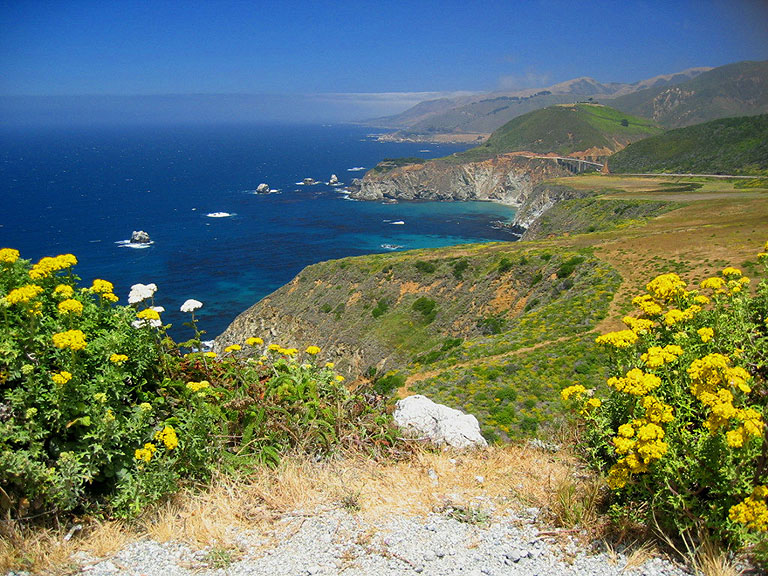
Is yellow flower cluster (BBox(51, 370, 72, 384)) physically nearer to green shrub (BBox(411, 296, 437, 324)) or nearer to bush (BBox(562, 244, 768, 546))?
bush (BBox(562, 244, 768, 546))

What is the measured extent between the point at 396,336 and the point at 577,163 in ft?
555

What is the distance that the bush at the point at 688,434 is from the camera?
4.09 m

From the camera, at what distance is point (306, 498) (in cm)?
597

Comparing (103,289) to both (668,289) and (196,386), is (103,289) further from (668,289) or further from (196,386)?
(668,289)

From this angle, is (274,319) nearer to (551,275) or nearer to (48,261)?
(551,275)

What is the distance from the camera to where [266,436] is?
6.90 metres

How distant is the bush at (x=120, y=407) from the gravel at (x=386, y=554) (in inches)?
27.3

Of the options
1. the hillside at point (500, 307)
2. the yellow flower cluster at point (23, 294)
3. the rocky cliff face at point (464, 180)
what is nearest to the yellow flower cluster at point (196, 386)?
the yellow flower cluster at point (23, 294)

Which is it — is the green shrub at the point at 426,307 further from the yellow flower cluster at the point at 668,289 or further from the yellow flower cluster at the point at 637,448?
the yellow flower cluster at the point at 637,448

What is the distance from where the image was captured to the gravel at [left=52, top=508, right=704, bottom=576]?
15.3 feet

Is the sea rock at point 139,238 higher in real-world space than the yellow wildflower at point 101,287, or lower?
lower

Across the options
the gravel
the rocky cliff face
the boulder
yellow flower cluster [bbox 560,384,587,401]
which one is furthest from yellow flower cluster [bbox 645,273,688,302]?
the rocky cliff face

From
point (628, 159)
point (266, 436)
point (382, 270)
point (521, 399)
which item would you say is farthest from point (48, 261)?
point (628, 159)

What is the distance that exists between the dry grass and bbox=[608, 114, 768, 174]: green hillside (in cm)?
13101
